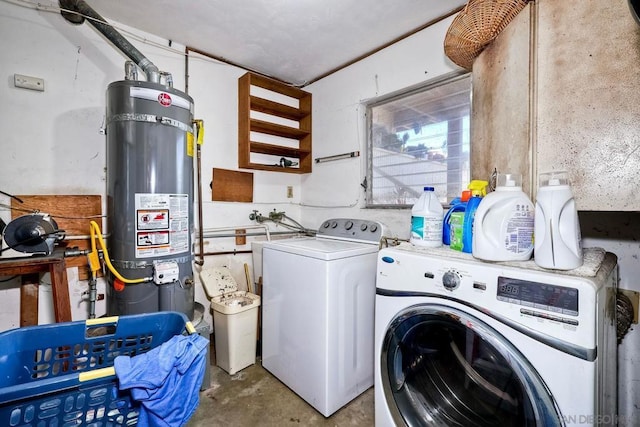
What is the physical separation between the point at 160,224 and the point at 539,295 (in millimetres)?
1588

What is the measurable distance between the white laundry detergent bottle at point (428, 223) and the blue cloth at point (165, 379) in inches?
37.9

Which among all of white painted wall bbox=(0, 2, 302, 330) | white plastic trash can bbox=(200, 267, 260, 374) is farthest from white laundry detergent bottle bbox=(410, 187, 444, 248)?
white painted wall bbox=(0, 2, 302, 330)

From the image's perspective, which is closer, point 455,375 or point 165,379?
point 165,379

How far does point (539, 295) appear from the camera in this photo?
780 mm

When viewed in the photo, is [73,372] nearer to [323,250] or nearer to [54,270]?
[54,270]

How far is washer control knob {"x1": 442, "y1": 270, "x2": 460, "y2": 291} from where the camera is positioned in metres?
0.93

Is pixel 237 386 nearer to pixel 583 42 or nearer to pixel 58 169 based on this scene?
pixel 58 169

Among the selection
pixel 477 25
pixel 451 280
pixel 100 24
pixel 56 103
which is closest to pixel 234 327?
pixel 451 280

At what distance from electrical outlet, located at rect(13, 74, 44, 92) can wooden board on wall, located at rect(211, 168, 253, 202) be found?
1124mm

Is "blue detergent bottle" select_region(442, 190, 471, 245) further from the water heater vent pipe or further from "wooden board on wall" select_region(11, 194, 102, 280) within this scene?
"wooden board on wall" select_region(11, 194, 102, 280)

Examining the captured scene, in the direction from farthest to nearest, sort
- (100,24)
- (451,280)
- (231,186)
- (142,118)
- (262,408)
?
(231,186), (100,24), (262,408), (142,118), (451,280)

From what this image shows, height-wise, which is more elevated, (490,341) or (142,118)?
(142,118)

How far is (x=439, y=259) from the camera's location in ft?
3.30

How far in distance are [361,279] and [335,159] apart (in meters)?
1.31
